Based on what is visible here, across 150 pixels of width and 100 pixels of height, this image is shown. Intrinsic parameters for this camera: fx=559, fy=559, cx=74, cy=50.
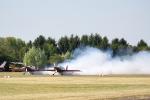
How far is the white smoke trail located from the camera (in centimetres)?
11988

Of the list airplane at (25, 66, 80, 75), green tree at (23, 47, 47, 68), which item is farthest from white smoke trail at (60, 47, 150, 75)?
green tree at (23, 47, 47, 68)

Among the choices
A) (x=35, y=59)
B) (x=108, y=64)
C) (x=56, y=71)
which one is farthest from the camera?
(x=35, y=59)

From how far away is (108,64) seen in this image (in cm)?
12650

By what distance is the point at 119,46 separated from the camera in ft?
633

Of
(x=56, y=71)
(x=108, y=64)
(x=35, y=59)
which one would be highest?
(x=35, y=59)

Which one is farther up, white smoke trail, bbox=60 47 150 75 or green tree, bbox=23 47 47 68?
green tree, bbox=23 47 47 68

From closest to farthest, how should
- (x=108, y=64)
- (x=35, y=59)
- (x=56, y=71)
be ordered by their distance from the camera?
(x=56, y=71) < (x=108, y=64) < (x=35, y=59)

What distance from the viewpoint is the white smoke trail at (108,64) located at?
120m

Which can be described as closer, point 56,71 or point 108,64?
point 56,71

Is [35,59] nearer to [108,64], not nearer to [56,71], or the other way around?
[108,64]

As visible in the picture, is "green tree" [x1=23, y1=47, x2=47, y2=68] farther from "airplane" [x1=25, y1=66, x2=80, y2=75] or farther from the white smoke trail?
"airplane" [x1=25, y1=66, x2=80, y2=75]

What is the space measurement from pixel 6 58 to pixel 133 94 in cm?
14643

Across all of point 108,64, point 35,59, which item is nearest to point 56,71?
point 108,64

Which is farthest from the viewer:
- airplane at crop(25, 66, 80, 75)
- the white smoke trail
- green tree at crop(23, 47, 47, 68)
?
green tree at crop(23, 47, 47, 68)
